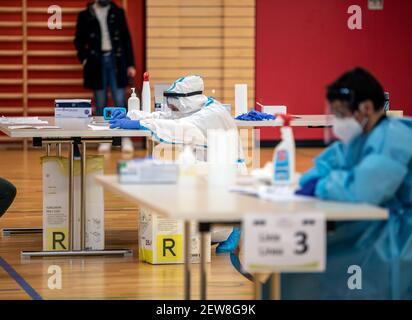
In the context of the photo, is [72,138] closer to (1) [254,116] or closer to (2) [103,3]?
(1) [254,116]

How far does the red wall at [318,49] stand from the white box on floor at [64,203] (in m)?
7.08

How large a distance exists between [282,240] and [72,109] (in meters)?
4.31

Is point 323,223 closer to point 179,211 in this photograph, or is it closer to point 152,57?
point 179,211

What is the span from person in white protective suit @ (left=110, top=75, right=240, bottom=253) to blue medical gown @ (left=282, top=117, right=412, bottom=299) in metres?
2.18

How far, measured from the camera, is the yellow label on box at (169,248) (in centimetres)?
558

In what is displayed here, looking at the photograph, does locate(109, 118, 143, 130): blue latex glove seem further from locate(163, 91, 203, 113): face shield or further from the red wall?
the red wall

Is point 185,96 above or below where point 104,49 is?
below

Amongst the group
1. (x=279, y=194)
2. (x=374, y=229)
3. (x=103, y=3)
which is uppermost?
(x=103, y=3)

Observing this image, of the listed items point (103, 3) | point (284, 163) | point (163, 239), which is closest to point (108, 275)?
point (163, 239)

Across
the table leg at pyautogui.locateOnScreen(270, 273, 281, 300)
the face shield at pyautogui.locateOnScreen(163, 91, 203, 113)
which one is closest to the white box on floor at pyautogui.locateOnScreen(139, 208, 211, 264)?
the face shield at pyautogui.locateOnScreen(163, 91, 203, 113)

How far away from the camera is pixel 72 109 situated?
705cm

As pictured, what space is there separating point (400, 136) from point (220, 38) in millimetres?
9492

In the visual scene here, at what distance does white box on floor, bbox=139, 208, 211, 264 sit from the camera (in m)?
5.55

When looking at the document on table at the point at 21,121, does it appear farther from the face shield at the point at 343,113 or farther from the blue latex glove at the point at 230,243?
the face shield at the point at 343,113
